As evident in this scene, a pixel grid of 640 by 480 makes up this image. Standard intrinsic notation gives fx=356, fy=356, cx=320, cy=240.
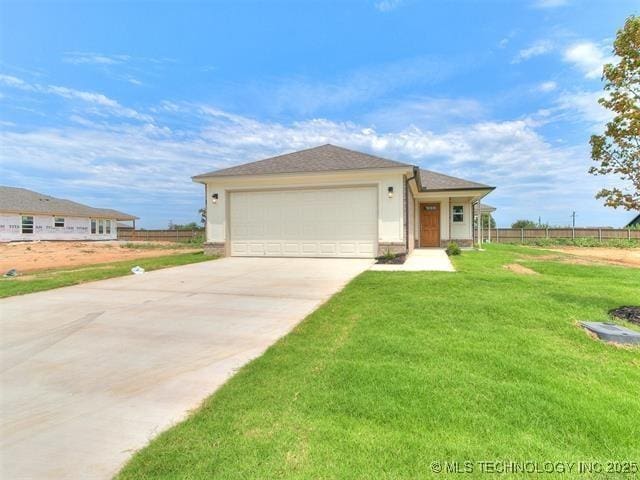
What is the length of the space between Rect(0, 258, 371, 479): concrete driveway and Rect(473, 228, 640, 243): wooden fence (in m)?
26.4

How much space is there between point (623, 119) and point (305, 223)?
9.38 metres

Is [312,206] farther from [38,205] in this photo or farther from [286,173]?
[38,205]

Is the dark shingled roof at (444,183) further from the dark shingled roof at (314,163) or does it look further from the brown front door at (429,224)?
the dark shingled roof at (314,163)

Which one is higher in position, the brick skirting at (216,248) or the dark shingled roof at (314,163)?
the dark shingled roof at (314,163)

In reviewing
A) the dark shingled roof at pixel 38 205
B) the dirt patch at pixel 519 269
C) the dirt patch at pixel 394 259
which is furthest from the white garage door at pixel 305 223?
the dark shingled roof at pixel 38 205

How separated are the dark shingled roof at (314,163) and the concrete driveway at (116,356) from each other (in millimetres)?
5668

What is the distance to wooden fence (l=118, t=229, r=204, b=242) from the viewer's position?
35.0 meters

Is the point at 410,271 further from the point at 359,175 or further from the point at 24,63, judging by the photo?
the point at 24,63

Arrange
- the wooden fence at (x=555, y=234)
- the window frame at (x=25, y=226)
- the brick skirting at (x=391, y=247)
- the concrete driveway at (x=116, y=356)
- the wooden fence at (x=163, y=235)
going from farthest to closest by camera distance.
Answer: the wooden fence at (x=163, y=235) < the window frame at (x=25, y=226) < the wooden fence at (x=555, y=234) < the brick skirting at (x=391, y=247) < the concrete driveway at (x=116, y=356)

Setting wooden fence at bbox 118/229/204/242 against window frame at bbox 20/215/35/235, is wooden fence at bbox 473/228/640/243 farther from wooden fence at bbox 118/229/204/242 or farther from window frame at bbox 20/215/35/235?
window frame at bbox 20/215/35/235

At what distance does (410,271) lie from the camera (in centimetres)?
911

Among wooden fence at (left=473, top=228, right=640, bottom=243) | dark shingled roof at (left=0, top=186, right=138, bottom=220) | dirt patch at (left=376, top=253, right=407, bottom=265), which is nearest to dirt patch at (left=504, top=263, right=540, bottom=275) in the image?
dirt patch at (left=376, top=253, right=407, bottom=265)

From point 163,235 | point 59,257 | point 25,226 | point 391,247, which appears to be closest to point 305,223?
point 391,247

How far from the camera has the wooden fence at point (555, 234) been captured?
28.4 metres
